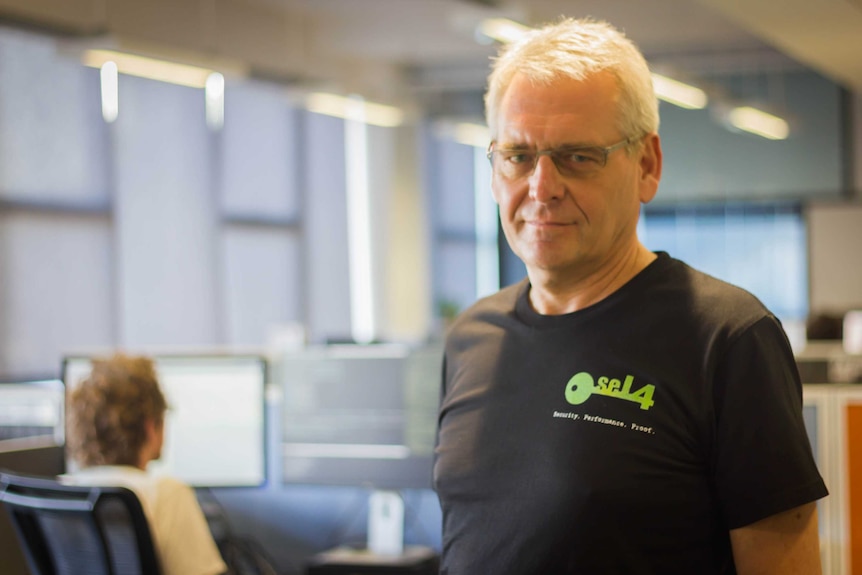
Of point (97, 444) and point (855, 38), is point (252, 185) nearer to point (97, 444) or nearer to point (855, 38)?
point (855, 38)

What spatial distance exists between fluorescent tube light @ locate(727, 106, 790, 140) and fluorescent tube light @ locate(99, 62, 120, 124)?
12.7ft

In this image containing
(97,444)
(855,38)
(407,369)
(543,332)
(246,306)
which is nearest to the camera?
(543,332)

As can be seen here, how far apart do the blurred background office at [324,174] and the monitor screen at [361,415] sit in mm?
25

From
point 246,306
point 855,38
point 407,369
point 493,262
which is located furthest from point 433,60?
point 407,369

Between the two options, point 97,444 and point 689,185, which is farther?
point 689,185

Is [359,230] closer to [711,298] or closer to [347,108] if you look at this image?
[347,108]

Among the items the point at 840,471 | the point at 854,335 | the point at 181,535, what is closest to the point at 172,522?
the point at 181,535

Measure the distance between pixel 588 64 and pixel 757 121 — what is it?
22.0 feet

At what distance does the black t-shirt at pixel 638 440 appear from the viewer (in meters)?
1.05

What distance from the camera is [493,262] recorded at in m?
9.90

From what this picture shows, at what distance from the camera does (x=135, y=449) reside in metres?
2.18

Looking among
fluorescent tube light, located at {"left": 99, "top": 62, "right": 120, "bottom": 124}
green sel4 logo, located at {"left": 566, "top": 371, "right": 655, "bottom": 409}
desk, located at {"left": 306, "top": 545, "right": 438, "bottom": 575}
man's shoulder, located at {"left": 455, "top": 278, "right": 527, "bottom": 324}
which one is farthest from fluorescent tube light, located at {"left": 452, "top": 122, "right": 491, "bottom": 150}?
green sel4 logo, located at {"left": 566, "top": 371, "right": 655, "bottom": 409}

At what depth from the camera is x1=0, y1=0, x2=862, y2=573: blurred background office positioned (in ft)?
16.5

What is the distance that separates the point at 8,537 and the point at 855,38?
5013mm
